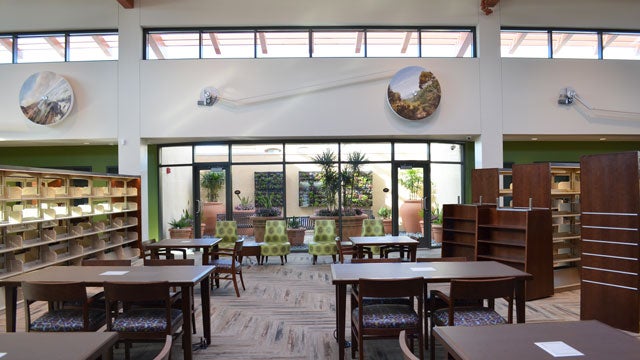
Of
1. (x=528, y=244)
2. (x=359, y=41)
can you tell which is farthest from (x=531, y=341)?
(x=359, y=41)

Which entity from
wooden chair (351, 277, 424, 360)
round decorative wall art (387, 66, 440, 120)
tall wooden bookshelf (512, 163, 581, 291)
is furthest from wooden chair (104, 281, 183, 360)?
round decorative wall art (387, 66, 440, 120)

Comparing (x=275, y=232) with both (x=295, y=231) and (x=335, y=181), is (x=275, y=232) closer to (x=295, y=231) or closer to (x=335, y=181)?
(x=295, y=231)

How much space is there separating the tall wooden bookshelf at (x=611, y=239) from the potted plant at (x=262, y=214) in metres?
6.20

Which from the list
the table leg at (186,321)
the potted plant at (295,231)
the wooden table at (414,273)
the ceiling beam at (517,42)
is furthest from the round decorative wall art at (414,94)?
the table leg at (186,321)

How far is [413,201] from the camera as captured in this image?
9453 mm

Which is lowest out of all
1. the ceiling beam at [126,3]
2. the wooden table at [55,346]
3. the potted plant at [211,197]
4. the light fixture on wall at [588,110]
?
the wooden table at [55,346]

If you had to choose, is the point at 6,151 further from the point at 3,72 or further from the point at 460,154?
the point at 460,154

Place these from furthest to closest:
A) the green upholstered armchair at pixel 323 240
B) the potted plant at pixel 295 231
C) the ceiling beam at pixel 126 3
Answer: the potted plant at pixel 295 231 < the ceiling beam at pixel 126 3 < the green upholstered armchair at pixel 323 240

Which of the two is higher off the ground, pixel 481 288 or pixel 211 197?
pixel 211 197

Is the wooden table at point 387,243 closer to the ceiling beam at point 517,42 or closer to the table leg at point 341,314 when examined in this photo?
the table leg at point 341,314

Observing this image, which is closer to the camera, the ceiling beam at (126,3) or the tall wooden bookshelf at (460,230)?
the tall wooden bookshelf at (460,230)

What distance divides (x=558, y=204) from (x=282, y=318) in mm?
4982

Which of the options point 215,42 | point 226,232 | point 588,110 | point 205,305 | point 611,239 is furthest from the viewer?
point 215,42

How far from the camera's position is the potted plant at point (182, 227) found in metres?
9.49
